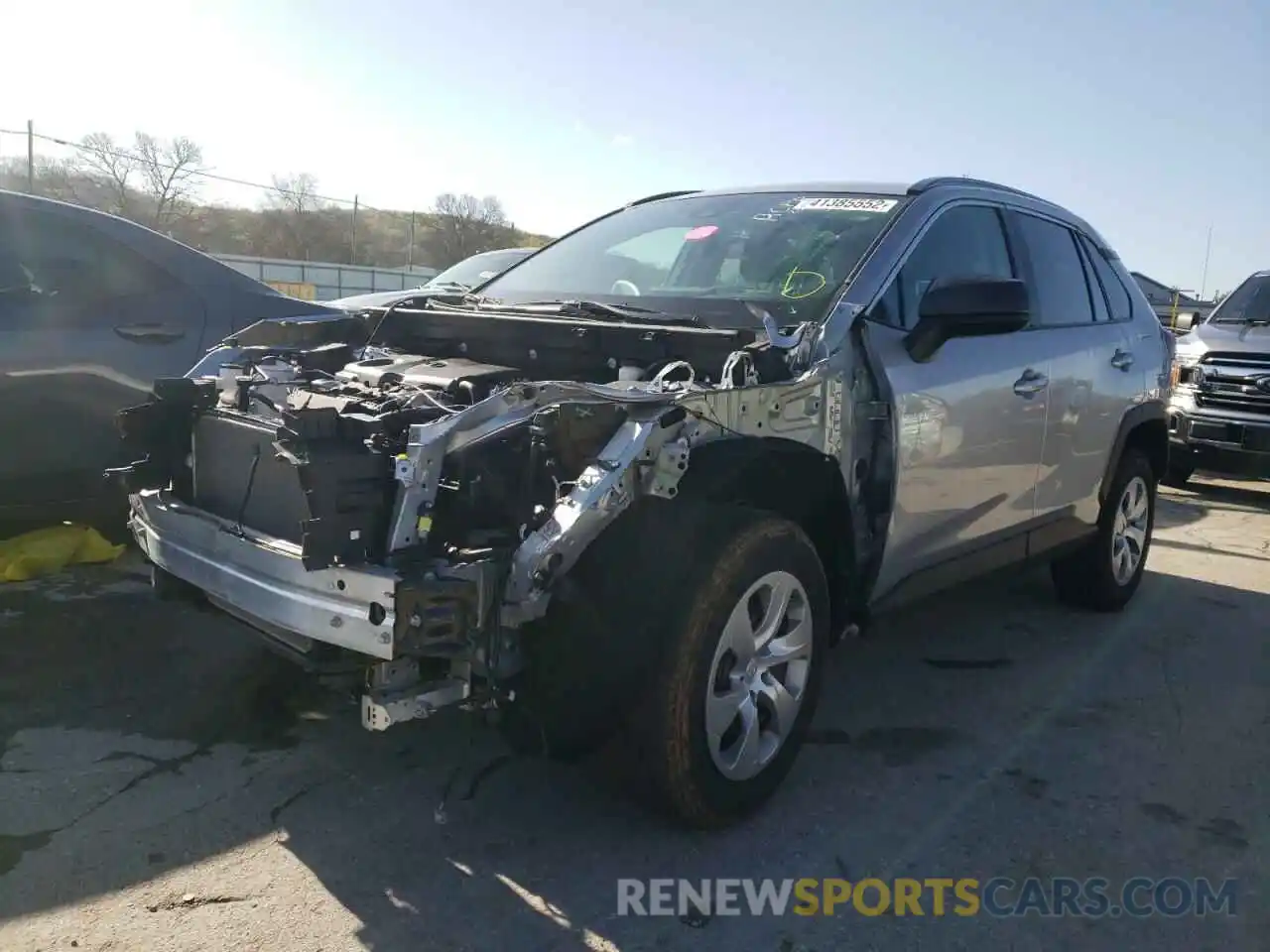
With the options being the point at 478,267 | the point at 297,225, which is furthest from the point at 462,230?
the point at 478,267

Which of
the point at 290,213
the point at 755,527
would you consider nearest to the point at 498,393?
the point at 755,527

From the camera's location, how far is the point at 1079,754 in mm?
3816

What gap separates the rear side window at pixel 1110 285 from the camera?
5.34 m

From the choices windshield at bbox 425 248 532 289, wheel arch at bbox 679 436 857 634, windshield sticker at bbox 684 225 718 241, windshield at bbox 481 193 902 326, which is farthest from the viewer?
windshield at bbox 425 248 532 289

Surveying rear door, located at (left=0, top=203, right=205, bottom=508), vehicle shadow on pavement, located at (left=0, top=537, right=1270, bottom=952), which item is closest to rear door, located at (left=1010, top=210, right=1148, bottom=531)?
vehicle shadow on pavement, located at (left=0, top=537, right=1270, bottom=952)

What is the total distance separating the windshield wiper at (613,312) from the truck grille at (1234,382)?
746 cm

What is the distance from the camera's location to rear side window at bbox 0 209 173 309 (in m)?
4.87

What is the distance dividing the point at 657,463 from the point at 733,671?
2.29 ft

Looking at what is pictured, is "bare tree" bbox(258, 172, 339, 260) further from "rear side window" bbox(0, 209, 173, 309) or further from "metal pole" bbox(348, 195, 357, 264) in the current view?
"rear side window" bbox(0, 209, 173, 309)

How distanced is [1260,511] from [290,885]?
880cm

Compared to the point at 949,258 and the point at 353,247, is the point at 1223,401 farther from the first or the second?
the point at 353,247

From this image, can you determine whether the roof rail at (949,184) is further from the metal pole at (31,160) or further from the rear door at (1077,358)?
the metal pole at (31,160)

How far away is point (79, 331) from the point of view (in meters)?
4.82

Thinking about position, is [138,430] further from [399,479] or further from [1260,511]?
[1260,511]
